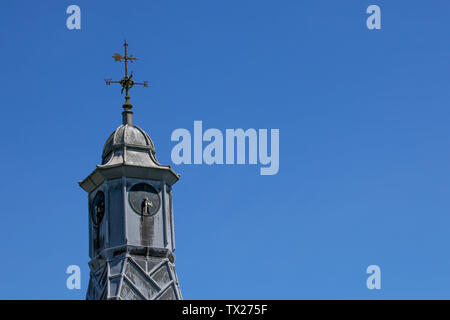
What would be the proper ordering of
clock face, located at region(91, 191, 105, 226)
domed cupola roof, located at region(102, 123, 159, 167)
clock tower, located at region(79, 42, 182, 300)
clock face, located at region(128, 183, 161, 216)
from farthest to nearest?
domed cupola roof, located at region(102, 123, 159, 167)
clock face, located at region(91, 191, 105, 226)
clock face, located at region(128, 183, 161, 216)
clock tower, located at region(79, 42, 182, 300)

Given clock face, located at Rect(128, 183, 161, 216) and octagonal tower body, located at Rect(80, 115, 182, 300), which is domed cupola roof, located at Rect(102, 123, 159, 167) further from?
clock face, located at Rect(128, 183, 161, 216)

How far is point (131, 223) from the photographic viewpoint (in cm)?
5528

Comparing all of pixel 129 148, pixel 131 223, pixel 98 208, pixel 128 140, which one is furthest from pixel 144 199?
pixel 128 140

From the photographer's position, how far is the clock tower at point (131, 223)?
54250 millimetres

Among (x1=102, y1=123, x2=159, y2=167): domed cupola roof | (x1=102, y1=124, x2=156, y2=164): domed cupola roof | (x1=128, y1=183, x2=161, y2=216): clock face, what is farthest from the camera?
(x1=102, y1=124, x2=156, y2=164): domed cupola roof

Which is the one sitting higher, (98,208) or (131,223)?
(98,208)

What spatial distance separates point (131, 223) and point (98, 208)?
2323 millimetres

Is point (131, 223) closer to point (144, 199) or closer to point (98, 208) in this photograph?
point (144, 199)

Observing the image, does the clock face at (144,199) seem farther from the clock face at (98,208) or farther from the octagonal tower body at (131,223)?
the clock face at (98,208)

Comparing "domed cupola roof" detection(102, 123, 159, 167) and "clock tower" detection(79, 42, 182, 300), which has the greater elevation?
"domed cupola roof" detection(102, 123, 159, 167)

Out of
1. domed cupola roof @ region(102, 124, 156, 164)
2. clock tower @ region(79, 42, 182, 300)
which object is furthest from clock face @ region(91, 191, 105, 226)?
domed cupola roof @ region(102, 124, 156, 164)

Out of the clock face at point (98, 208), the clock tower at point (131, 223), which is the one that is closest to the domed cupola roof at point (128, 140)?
the clock tower at point (131, 223)

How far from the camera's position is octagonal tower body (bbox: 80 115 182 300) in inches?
2136
